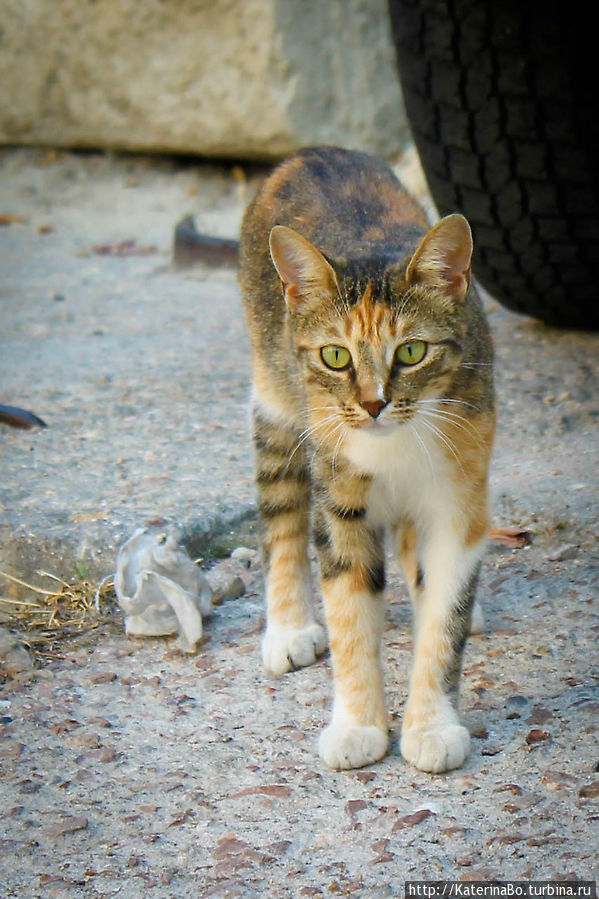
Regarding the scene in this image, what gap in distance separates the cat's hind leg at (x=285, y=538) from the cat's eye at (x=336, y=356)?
1.64 feet

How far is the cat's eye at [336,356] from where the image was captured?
2.60 m

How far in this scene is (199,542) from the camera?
11.6ft

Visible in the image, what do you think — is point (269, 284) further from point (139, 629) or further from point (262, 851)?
point (262, 851)

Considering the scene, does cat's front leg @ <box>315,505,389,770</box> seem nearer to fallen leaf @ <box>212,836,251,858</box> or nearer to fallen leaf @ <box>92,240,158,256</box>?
fallen leaf @ <box>212,836,251,858</box>

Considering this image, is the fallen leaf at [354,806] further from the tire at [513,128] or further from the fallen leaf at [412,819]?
the tire at [513,128]

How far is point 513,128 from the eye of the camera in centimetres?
401

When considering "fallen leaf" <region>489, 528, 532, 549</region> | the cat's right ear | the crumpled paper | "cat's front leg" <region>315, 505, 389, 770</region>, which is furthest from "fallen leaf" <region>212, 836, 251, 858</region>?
"fallen leaf" <region>489, 528, 532, 549</region>

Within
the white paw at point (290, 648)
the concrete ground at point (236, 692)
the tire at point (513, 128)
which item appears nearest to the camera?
the concrete ground at point (236, 692)

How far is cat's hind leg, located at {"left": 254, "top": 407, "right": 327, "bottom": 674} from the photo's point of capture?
305 cm

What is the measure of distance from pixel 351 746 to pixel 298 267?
1.10 m

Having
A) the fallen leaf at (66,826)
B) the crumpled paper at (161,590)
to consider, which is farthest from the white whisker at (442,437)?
the fallen leaf at (66,826)

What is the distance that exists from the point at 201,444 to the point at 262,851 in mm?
2105

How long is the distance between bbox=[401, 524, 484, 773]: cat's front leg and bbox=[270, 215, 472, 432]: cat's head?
362 mm

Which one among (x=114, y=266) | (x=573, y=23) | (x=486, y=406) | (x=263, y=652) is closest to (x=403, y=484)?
(x=486, y=406)
